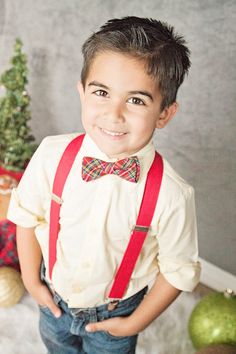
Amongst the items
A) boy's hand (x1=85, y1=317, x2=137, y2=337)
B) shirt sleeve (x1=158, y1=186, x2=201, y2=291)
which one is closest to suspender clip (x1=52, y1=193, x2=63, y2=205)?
shirt sleeve (x1=158, y1=186, x2=201, y2=291)

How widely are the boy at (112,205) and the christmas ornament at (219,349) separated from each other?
0.73 ft

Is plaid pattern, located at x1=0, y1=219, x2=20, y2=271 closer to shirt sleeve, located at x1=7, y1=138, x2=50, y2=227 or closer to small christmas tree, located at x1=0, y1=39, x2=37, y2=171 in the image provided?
small christmas tree, located at x1=0, y1=39, x2=37, y2=171

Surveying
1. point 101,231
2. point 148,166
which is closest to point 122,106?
point 148,166

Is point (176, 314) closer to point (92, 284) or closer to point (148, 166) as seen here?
point (92, 284)

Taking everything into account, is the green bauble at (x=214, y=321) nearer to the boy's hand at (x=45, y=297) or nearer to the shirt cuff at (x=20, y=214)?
the boy's hand at (x=45, y=297)

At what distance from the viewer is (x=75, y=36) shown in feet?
5.24

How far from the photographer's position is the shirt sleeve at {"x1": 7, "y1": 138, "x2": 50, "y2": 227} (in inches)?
36.5

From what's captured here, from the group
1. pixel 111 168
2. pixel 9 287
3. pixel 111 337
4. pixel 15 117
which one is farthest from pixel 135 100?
pixel 15 117

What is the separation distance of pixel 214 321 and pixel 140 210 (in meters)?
0.65

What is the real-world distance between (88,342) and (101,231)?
1.33ft

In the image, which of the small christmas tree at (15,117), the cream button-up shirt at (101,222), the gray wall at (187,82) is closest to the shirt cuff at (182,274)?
the cream button-up shirt at (101,222)

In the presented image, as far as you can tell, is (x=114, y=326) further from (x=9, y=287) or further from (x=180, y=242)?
(x=9, y=287)

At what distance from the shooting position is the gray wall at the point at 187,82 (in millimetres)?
1291

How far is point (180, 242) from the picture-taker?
35.9 inches
